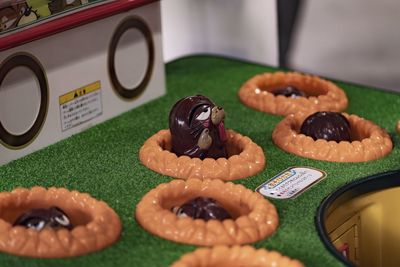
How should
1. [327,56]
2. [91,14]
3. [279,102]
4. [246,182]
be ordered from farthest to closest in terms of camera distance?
1. [327,56]
2. [279,102]
3. [91,14]
4. [246,182]

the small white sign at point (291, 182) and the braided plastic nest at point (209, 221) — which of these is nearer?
the braided plastic nest at point (209, 221)

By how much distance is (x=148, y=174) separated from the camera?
42.1 inches

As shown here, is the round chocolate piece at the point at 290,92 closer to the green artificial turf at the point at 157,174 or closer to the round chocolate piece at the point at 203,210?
the green artificial turf at the point at 157,174

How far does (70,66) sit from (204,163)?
26 centimetres

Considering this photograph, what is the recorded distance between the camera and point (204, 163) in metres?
1.05

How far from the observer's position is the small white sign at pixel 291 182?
1023 mm

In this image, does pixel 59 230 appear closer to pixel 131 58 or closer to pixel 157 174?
pixel 157 174

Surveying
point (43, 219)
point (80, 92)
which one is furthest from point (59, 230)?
point (80, 92)

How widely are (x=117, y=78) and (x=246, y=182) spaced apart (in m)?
0.32

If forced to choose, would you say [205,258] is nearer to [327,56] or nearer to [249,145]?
[249,145]

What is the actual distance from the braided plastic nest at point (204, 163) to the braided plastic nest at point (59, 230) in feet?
0.43

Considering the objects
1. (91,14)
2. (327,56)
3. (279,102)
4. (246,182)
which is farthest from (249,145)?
(327,56)

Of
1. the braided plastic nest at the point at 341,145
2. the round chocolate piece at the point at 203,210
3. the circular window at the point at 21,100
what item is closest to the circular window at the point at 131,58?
the circular window at the point at 21,100

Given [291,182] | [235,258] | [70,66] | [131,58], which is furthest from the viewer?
[131,58]
